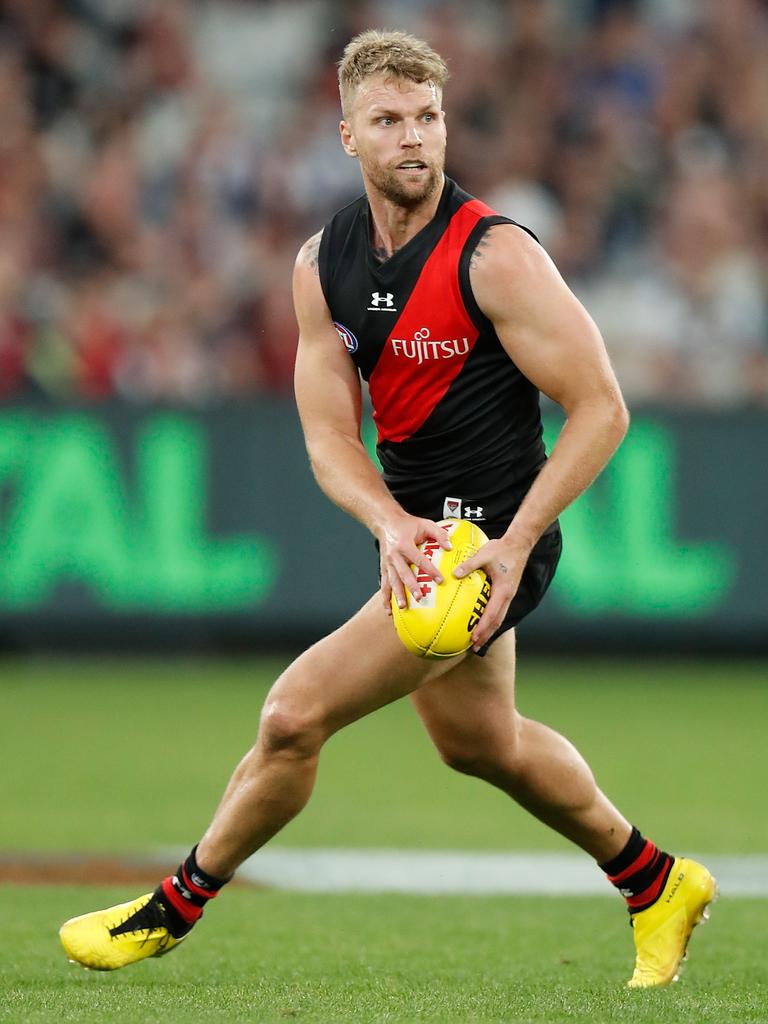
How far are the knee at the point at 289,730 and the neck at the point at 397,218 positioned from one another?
1303mm

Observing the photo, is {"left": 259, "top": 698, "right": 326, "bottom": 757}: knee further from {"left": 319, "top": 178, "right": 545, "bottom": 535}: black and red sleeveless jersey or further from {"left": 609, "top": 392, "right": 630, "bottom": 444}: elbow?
{"left": 609, "top": 392, "right": 630, "bottom": 444}: elbow

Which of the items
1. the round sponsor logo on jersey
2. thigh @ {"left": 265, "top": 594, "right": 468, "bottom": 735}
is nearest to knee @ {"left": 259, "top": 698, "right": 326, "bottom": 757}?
thigh @ {"left": 265, "top": 594, "right": 468, "bottom": 735}

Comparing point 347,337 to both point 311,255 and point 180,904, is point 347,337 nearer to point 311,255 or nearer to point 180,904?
point 311,255

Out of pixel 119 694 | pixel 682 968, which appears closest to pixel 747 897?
pixel 682 968

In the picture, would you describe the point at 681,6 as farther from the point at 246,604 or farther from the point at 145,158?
the point at 246,604

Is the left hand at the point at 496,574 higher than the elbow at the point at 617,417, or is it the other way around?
the elbow at the point at 617,417

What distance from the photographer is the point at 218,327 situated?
537 inches

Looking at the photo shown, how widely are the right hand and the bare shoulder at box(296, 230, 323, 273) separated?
816mm

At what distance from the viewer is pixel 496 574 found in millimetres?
4852

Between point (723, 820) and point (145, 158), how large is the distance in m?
8.18

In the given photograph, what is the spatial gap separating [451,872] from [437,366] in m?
2.95

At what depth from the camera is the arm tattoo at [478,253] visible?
4.96 m

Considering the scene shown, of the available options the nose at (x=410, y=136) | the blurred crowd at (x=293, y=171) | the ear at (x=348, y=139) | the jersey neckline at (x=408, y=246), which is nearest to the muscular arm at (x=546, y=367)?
the jersey neckline at (x=408, y=246)

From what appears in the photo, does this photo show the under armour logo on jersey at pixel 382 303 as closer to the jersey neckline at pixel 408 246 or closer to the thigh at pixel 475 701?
the jersey neckline at pixel 408 246
